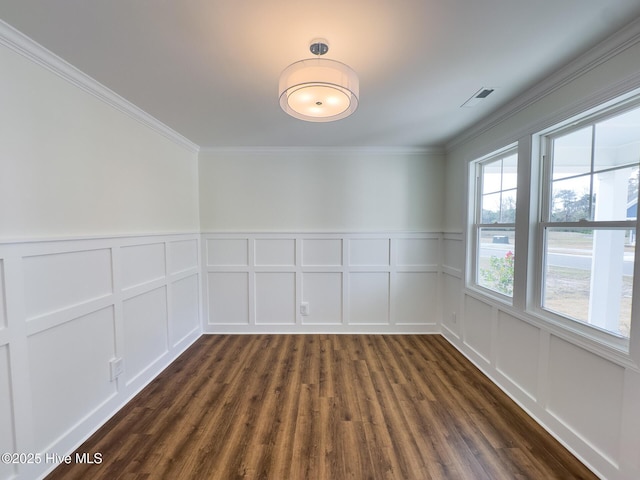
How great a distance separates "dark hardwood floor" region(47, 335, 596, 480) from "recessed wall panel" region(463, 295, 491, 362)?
0.70 feet

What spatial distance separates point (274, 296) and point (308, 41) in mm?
2750

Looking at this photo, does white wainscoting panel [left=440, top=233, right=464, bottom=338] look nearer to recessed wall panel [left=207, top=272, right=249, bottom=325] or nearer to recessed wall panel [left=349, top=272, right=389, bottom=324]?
recessed wall panel [left=349, top=272, right=389, bottom=324]

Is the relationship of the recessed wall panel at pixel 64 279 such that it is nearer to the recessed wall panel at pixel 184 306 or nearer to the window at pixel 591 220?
the recessed wall panel at pixel 184 306

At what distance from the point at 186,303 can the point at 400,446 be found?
2556 mm

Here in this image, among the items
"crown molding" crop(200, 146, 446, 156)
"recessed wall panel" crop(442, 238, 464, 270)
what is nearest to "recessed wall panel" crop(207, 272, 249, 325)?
"crown molding" crop(200, 146, 446, 156)

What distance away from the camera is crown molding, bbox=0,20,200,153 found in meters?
1.30

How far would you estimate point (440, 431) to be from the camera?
1769 millimetres

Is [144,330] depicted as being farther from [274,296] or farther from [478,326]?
[478,326]

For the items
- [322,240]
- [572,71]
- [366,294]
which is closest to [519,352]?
[366,294]

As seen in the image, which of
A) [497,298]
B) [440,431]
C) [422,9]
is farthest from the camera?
[497,298]

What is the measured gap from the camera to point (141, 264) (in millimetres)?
2262

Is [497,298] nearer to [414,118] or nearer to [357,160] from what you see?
[414,118]

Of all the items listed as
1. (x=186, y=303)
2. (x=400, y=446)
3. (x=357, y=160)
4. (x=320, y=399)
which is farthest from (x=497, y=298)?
(x=186, y=303)

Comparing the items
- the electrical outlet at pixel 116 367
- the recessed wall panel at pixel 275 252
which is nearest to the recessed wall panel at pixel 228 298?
the recessed wall panel at pixel 275 252
